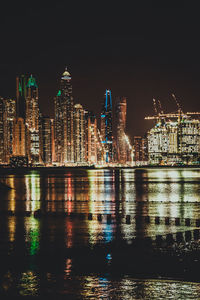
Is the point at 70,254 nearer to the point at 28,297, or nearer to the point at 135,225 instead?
the point at 28,297

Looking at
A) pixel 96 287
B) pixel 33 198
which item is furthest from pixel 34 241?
pixel 33 198

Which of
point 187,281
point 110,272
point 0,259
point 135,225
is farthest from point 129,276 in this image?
point 135,225

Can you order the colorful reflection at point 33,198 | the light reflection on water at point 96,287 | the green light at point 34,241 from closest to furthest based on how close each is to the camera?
the light reflection on water at point 96,287, the green light at point 34,241, the colorful reflection at point 33,198

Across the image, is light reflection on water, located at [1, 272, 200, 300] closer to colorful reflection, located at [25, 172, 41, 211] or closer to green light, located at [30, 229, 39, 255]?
green light, located at [30, 229, 39, 255]

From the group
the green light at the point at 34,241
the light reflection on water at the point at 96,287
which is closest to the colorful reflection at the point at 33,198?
the green light at the point at 34,241

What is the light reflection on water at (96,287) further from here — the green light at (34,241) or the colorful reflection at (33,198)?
the colorful reflection at (33,198)

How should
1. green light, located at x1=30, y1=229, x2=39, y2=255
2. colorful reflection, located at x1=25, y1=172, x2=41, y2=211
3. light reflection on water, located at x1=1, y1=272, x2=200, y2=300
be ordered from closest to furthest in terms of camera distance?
light reflection on water, located at x1=1, y1=272, x2=200, y2=300 < green light, located at x1=30, y1=229, x2=39, y2=255 < colorful reflection, located at x1=25, y1=172, x2=41, y2=211

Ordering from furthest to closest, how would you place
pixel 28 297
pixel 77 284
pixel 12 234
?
1. pixel 12 234
2. pixel 77 284
3. pixel 28 297

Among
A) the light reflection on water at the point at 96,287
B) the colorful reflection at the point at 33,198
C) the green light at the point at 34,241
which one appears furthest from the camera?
the colorful reflection at the point at 33,198

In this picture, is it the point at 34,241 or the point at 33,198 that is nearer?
the point at 34,241

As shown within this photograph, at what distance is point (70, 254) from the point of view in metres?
12.9

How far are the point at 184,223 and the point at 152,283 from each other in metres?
11.4

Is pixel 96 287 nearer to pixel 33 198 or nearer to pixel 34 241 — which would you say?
pixel 34 241

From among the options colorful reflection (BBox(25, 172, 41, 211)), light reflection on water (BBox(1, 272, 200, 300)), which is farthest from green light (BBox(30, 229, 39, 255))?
colorful reflection (BBox(25, 172, 41, 211))
